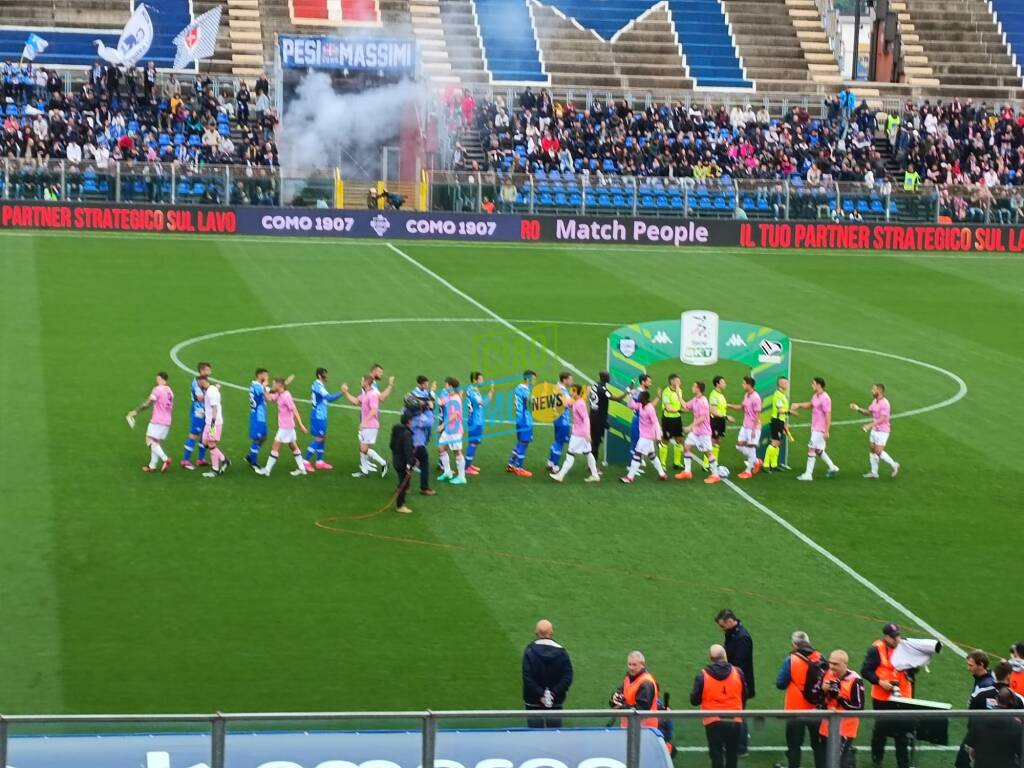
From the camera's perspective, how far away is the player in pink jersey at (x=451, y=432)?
2508 centimetres

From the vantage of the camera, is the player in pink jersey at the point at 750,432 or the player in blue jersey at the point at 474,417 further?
the player in pink jersey at the point at 750,432

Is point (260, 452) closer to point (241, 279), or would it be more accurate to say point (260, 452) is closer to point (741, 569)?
point (741, 569)

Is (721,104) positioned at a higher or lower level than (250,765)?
higher

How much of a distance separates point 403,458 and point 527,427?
2819mm

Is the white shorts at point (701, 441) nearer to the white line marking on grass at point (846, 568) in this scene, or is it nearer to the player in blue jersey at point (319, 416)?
the white line marking on grass at point (846, 568)

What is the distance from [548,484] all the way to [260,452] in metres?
4.47

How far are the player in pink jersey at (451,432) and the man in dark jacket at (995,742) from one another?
13214 millimetres

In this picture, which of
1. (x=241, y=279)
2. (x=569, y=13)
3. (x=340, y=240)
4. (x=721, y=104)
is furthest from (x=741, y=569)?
(x=569, y=13)

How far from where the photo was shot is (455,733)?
12094mm

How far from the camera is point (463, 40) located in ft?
225

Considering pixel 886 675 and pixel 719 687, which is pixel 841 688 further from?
pixel 886 675

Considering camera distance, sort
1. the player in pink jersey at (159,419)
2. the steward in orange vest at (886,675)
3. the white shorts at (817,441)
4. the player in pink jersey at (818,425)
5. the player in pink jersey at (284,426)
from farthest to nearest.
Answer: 1. the white shorts at (817,441)
2. the player in pink jersey at (818,425)
3. the player in pink jersey at (284,426)
4. the player in pink jersey at (159,419)
5. the steward in orange vest at (886,675)

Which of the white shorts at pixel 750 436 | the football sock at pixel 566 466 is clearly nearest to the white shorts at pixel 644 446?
the football sock at pixel 566 466

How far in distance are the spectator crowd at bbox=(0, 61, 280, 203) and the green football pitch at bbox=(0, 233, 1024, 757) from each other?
1092 cm
